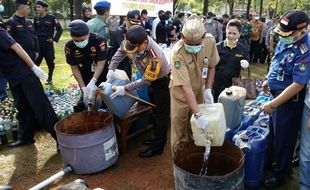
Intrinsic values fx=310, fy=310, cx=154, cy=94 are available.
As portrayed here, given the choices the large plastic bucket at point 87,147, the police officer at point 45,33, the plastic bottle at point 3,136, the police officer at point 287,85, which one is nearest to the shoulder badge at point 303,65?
the police officer at point 287,85

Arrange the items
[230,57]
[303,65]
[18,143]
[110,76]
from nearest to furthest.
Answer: [303,65] < [110,76] < [230,57] < [18,143]

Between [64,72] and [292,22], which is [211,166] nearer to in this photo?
[292,22]

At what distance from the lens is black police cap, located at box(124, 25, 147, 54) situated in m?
3.35

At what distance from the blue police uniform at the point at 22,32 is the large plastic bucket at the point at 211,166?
4.43m

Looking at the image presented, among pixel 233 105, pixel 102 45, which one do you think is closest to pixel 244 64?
pixel 233 105

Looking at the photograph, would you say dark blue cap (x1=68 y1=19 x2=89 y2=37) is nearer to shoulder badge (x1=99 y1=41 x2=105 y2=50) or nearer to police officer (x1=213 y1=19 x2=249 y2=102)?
shoulder badge (x1=99 y1=41 x2=105 y2=50)

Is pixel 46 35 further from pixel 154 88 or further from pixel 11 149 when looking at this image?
pixel 154 88

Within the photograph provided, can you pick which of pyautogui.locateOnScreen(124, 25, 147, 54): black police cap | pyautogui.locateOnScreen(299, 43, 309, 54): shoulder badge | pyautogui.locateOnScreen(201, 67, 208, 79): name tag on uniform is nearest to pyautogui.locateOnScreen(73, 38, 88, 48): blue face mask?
pyautogui.locateOnScreen(124, 25, 147, 54): black police cap

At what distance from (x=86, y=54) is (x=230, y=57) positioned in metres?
1.94

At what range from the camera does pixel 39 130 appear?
5.02m

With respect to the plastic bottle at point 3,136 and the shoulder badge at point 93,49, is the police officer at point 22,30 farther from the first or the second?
the shoulder badge at point 93,49

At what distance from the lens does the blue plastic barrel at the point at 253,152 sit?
10.4 feet

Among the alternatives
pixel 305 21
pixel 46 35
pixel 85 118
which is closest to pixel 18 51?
pixel 85 118

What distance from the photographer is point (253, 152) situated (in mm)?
3164
